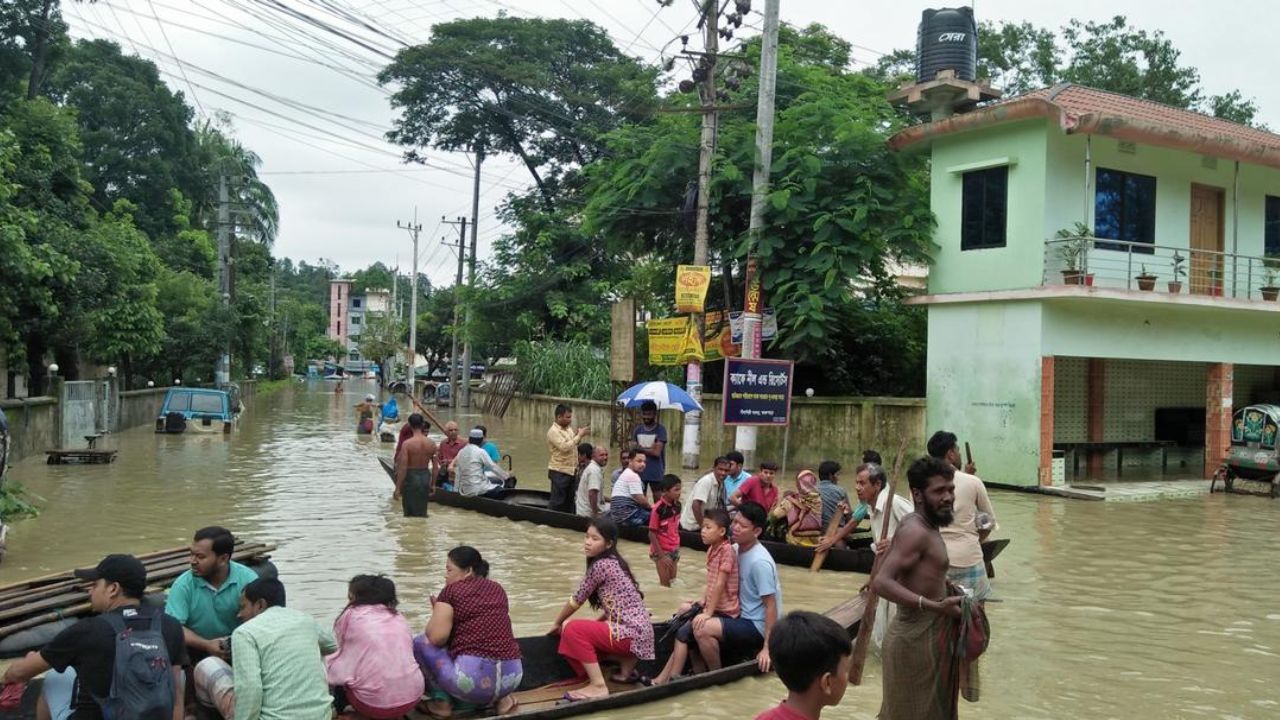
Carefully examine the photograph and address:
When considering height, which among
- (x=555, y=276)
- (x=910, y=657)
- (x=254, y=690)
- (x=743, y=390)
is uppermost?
(x=555, y=276)

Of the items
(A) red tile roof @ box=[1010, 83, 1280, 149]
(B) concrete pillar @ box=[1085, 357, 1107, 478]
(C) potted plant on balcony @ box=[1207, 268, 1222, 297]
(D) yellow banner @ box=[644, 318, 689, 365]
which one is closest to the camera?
(A) red tile roof @ box=[1010, 83, 1280, 149]

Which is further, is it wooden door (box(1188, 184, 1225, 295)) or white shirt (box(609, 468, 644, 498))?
wooden door (box(1188, 184, 1225, 295))

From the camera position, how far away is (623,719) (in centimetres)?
694

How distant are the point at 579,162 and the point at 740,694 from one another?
1571 inches

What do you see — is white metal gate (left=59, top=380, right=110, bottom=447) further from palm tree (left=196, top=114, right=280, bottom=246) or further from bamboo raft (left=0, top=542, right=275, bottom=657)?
palm tree (left=196, top=114, right=280, bottom=246)

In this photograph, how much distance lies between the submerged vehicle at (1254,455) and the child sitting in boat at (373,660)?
1920cm

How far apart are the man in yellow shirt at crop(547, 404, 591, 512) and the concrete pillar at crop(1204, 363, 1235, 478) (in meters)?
14.9

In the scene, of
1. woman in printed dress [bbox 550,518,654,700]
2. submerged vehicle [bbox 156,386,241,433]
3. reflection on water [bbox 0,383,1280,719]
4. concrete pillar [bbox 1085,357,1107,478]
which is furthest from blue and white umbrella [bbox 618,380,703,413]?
submerged vehicle [bbox 156,386,241,433]

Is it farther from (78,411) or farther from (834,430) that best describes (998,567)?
(78,411)

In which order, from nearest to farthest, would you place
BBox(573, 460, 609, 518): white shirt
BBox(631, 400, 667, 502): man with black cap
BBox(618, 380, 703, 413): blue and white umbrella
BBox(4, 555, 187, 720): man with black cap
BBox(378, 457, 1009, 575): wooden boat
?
1. BBox(4, 555, 187, 720): man with black cap
2. BBox(378, 457, 1009, 575): wooden boat
3. BBox(573, 460, 609, 518): white shirt
4. BBox(631, 400, 667, 502): man with black cap
5. BBox(618, 380, 703, 413): blue and white umbrella

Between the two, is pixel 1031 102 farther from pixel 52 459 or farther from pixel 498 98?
pixel 498 98

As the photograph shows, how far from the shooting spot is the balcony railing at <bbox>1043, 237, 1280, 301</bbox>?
64.5 ft

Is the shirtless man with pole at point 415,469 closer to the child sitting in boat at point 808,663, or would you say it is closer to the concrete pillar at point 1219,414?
the child sitting in boat at point 808,663

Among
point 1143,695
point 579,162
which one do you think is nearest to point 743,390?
point 1143,695
